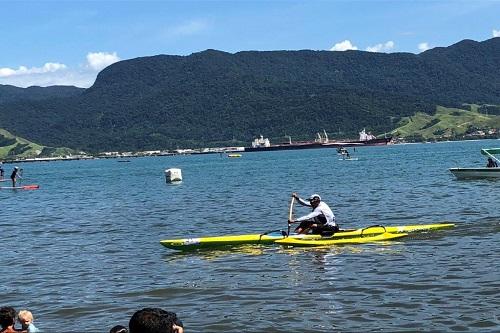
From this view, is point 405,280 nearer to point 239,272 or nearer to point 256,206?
point 239,272

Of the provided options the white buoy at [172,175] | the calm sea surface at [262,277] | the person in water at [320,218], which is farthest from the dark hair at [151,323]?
the white buoy at [172,175]

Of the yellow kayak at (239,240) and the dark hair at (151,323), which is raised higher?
the dark hair at (151,323)

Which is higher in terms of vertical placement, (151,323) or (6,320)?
(151,323)

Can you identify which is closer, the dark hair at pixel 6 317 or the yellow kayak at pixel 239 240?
the dark hair at pixel 6 317

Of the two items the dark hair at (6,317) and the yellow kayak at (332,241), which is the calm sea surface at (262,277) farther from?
the dark hair at (6,317)

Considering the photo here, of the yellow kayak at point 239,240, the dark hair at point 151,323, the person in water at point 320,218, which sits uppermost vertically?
the dark hair at point 151,323

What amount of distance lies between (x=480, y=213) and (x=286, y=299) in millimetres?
16768

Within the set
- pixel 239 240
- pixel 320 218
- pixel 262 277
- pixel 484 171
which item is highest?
pixel 320 218

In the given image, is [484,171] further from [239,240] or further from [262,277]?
[262,277]

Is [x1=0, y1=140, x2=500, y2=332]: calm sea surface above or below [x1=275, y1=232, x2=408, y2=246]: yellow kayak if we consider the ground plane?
below

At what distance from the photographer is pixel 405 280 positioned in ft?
52.2

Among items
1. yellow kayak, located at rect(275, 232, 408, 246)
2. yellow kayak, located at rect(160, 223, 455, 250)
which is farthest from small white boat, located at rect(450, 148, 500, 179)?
yellow kayak, located at rect(275, 232, 408, 246)

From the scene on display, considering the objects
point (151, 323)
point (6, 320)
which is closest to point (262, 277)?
point (6, 320)

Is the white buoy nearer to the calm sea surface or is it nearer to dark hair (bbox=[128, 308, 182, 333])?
the calm sea surface
